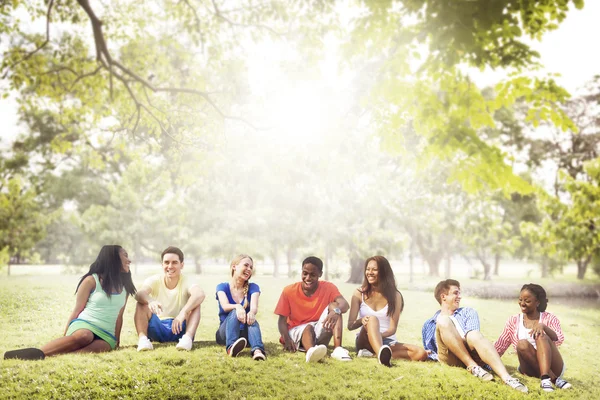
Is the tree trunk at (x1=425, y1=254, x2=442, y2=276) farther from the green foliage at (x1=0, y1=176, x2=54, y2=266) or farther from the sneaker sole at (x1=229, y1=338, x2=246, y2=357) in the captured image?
the sneaker sole at (x1=229, y1=338, x2=246, y2=357)

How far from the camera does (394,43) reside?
14.7 ft

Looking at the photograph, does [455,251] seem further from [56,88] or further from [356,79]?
[56,88]

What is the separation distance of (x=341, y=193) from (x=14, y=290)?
5663 millimetres

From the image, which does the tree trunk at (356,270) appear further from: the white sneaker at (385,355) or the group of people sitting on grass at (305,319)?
the white sneaker at (385,355)

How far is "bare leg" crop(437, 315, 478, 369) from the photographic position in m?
3.76

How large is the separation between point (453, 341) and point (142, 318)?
8.63ft

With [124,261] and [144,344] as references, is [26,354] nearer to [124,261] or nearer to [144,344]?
[144,344]

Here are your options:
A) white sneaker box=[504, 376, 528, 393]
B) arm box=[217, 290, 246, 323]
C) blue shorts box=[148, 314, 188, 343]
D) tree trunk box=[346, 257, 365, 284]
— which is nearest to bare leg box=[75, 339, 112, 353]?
blue shorts box=[148, 314, 188, 343]

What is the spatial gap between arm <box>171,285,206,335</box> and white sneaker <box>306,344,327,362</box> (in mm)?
1040

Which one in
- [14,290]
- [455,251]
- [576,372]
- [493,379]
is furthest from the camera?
[455,251]

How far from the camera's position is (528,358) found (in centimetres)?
376

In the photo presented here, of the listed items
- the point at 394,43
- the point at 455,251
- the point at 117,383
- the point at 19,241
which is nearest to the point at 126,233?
the point at 19,241

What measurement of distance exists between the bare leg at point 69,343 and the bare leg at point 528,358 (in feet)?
→ 11.8

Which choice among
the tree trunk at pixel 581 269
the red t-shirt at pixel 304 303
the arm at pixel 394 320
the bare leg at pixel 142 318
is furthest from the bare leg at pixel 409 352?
the tree trunk at pixel 581 269
